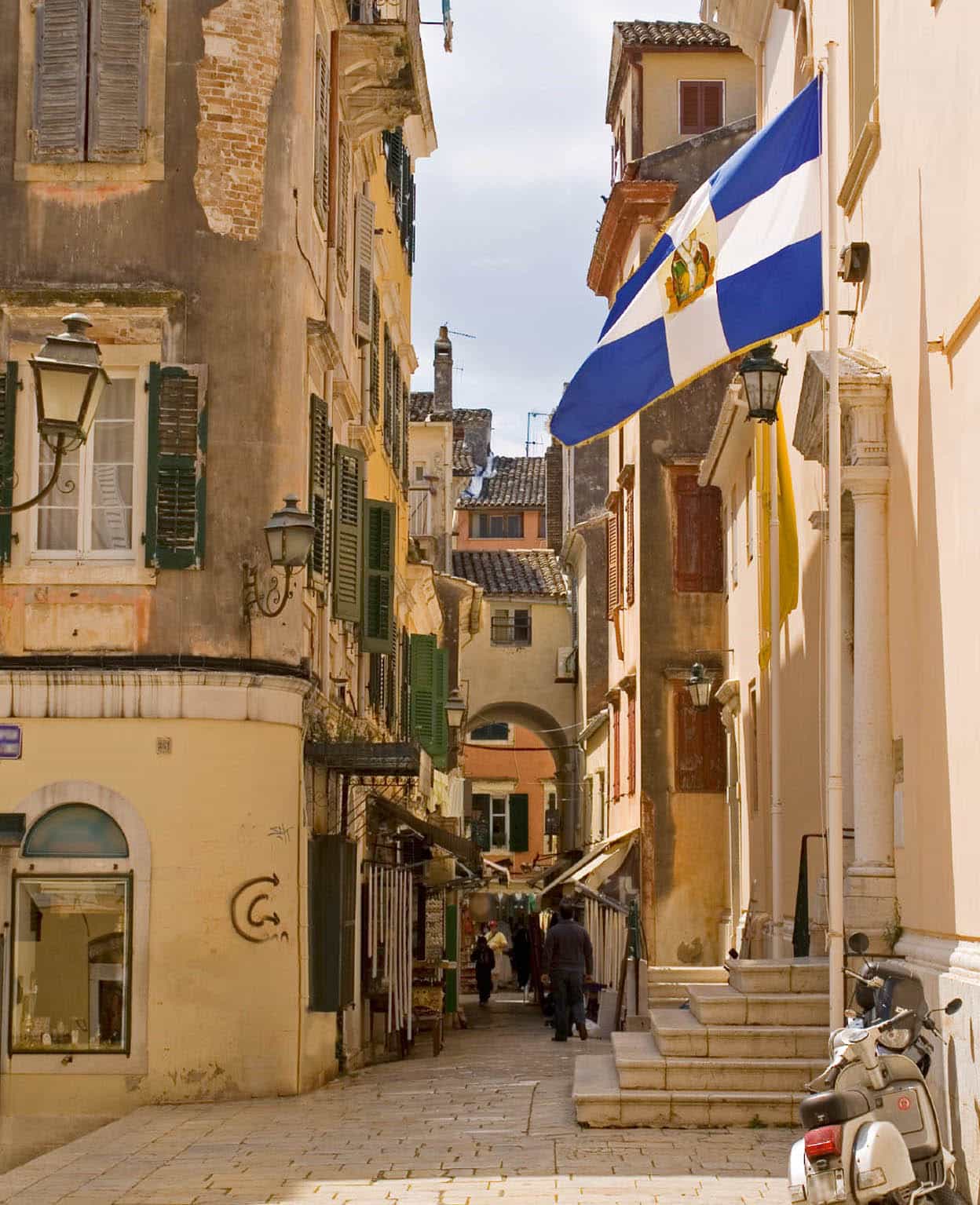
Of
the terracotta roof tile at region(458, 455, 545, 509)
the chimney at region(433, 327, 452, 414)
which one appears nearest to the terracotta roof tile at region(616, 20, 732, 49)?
the chimney at region(433, 327, 452, 414)

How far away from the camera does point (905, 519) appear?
1330 centimetres

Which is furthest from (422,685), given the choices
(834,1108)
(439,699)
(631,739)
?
(834,1108)

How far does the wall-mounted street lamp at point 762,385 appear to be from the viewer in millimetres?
18344

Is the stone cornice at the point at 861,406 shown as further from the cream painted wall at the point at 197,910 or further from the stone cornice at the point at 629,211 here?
the stone cornice at the point at 629,211

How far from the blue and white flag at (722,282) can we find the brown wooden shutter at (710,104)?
21.0 meters

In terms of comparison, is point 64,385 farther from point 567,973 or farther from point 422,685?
point 422,685

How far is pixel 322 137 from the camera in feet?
65.0

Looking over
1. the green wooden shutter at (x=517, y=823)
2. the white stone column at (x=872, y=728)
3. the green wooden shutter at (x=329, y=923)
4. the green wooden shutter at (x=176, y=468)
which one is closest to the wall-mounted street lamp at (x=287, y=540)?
the green wooden shutter at (x=176, y=468)

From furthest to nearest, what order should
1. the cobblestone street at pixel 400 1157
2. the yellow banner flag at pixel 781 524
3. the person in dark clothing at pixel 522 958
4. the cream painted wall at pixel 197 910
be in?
the person in dark clothing at pixel 522 958, the yellow banner flag at pixel 781 524, the cream painted wall at pixel 197 910, the cobblestone street at pixel 400 1157

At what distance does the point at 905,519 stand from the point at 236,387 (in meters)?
6.65

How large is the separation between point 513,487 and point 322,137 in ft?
204

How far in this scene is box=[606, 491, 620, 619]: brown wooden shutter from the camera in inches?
1423

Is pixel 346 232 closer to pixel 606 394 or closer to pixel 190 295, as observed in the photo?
pixel 190 295

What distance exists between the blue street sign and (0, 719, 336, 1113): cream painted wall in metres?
0.08
